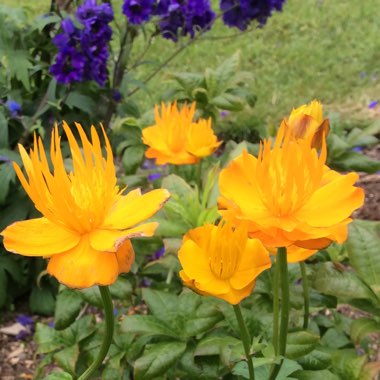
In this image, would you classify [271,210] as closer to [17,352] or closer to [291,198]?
[291,198]

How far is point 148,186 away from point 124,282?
37 centimetres

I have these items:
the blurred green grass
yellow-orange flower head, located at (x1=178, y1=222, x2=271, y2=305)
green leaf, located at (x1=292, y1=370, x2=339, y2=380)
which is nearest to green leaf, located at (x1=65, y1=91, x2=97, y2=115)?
green leaf, located at (x1=292, y1=370, x2=339, y2=380)

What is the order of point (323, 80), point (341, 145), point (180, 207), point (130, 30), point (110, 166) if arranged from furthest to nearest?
point (323, 80), point (130, 30), point (341, 145), point (180, 207), point (110, 166)

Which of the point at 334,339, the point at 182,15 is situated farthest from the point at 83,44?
the point at 334,339

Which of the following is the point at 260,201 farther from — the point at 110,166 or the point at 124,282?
→ the point at 124,282

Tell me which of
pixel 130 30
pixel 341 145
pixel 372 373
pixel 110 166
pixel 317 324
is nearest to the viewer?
pixel 110 166

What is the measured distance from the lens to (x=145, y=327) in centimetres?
127

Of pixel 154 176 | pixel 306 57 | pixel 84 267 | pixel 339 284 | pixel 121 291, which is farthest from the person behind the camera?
pixel 306 57

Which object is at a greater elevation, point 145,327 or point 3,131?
point 145,327

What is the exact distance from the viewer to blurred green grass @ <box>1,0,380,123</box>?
4.48 meters

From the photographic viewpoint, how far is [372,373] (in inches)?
47.0

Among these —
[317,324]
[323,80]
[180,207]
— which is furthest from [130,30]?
[323,80]

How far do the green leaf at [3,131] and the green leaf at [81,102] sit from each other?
0.73ft

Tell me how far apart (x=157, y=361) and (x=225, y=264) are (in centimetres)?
38
